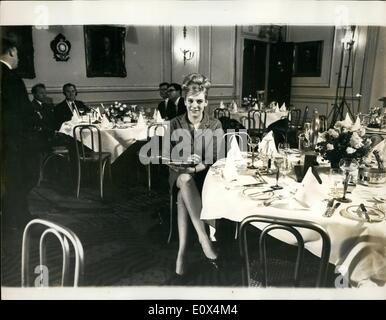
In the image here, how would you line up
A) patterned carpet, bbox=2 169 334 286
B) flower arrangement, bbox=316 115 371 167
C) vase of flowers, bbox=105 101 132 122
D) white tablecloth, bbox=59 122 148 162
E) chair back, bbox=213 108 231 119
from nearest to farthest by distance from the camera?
flower arrangement, bbox=316 115 371 167 < patterned carpet, bbox=2 169 334 286 < chair back, bbox=213 108 231 119 < vase of flowers, bbox=105 101 132 122 < white tablecloth, bbox=59 122 148 162

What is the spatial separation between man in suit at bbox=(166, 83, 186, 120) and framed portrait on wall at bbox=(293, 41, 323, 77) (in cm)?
89

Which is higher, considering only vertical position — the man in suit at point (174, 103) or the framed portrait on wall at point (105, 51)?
the framed portrait on wall at point (105, 51)

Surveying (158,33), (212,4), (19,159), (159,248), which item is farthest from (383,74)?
(19,159)

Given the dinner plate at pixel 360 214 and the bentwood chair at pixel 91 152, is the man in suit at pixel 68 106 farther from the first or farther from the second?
the dinner plate at pixel 360 214

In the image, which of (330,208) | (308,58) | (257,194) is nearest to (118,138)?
(257,194)

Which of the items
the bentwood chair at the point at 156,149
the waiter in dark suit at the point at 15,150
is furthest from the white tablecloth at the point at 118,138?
the waiter in dark suit at the point at 15,150

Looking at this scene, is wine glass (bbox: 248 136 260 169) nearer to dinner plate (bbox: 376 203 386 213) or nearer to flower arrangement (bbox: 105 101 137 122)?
dinner plate (bbox: 376 203 386 213)

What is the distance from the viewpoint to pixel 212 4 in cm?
134

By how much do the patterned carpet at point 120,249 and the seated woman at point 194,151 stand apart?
0.07 m

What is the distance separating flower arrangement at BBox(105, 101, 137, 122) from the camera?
2049 mm

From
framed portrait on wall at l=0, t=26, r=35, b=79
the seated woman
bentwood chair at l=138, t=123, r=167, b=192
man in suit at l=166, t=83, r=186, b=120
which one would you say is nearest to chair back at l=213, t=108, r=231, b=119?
the seated woman

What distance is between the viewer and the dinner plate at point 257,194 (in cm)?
127

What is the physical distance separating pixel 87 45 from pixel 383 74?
4.72 ft

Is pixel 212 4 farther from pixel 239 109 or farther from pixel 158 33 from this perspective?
pixel 239 109
